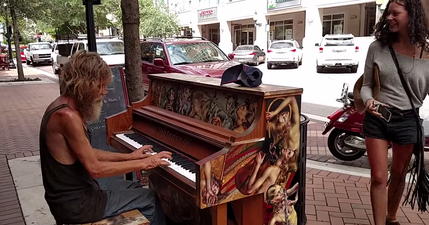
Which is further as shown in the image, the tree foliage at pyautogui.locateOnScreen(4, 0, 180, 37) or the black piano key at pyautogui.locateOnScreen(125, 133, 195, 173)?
the tree foliage at pyautogui.locateOnScreen(4, 0, 180, 37)

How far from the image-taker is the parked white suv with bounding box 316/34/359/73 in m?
16.3

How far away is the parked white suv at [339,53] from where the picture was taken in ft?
53.4

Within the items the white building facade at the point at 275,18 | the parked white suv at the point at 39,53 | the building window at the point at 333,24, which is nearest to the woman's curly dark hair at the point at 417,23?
the white building facade at the point at 275,18

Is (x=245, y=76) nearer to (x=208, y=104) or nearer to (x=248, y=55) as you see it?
(x=208, y=104)

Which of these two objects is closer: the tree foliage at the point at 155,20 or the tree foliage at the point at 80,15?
the tree foliage at the point at 80,15

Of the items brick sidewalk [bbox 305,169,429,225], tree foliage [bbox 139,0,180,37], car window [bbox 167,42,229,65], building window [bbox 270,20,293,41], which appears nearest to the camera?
brick sidewalk [bbox 305,169,429,225]

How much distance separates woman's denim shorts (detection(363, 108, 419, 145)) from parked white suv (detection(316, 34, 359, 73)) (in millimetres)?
14228

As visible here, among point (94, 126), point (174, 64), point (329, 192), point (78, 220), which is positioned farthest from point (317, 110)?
point (78, 220)

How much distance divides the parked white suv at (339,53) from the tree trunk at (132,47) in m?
13.5

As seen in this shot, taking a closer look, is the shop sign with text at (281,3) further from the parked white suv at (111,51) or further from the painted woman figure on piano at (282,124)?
the painted woman figure on piano at (282,124)

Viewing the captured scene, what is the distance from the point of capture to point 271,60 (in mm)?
19484

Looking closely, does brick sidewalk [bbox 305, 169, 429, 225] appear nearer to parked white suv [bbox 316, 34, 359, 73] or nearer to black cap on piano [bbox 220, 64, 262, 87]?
black cap on piano [bbox 220, 64, 262, 87]

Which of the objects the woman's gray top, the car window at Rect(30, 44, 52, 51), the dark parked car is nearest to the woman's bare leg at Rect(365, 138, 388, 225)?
the woman's gray top

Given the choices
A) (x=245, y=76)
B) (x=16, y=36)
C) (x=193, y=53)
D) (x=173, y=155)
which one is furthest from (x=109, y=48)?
(x=245, y=76)
